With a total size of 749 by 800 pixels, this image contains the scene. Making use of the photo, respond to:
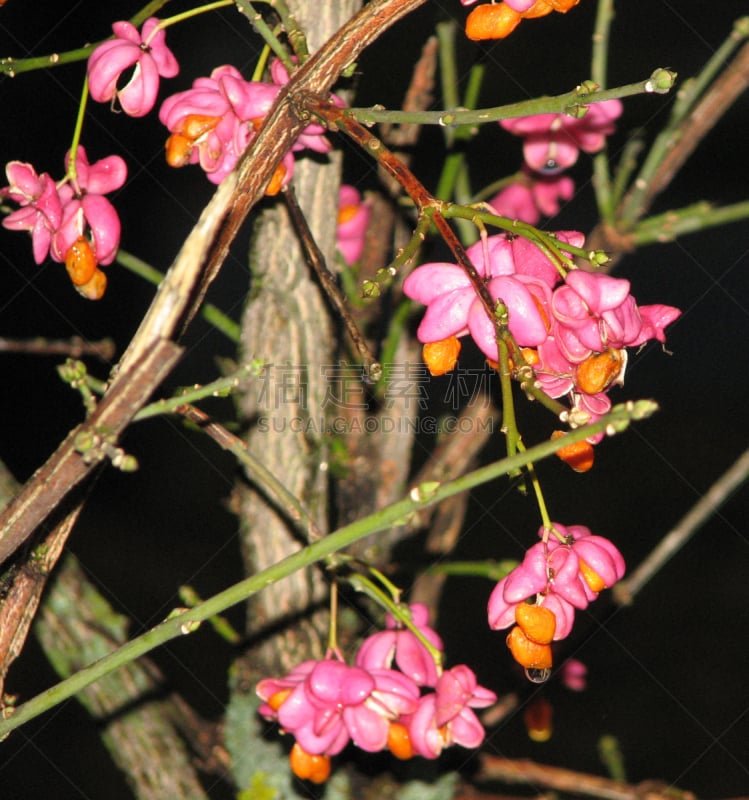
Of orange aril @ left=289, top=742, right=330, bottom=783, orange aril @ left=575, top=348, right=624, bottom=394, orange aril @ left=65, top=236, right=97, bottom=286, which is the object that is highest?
orange aril @ left=65, top=236, right=97, bottom=286

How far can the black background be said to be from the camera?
139 cm

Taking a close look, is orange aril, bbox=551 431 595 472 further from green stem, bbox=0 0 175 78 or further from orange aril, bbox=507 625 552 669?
green stem, bbox=0 0 175 78

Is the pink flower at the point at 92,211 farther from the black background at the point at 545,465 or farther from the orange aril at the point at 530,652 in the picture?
the black background at the point at 545,465

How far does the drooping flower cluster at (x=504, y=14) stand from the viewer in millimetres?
581

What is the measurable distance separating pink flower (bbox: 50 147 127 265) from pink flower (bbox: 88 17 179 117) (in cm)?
4

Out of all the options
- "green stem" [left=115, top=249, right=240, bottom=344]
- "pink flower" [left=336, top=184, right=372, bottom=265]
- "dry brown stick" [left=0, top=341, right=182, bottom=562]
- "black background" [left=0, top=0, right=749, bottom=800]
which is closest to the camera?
"dry brown stick" [left=0, top=341, right=182, bottom=562]

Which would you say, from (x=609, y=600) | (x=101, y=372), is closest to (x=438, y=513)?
(x=609, y=600)

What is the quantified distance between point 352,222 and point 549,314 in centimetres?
51

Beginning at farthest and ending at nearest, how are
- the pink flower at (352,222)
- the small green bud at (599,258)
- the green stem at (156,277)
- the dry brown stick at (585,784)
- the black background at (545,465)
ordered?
the black background at (545,465), the pink flower at (352,222), the dry brown stick at (585,784), the green stem at (156,277), the small green bud at (599,258)

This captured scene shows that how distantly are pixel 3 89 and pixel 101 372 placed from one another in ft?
1.38

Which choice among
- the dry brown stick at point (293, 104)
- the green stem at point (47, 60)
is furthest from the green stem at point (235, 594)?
the green stem at point (47, 60)

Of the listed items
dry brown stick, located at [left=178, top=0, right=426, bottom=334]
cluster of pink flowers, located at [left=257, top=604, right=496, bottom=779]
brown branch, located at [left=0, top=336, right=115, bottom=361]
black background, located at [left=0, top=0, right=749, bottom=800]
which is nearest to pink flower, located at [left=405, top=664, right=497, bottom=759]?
cluster of pink flowers, located at [left=257, top=604, right=496, bottom=779]

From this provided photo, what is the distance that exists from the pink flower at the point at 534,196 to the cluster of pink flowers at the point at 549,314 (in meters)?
0.53

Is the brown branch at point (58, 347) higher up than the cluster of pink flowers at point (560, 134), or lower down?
higher up
